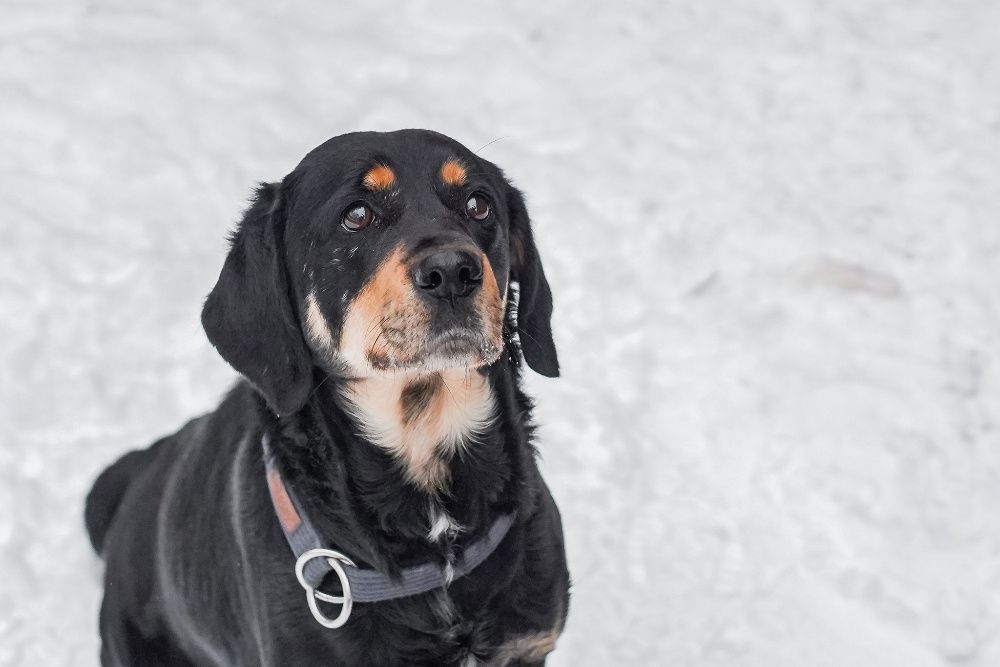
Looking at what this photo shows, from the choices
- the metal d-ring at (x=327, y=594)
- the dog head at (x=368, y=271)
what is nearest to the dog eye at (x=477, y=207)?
the dog head at (x=368, y=271)

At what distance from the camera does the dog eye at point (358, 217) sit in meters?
3.29

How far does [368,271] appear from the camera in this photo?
10.5ft

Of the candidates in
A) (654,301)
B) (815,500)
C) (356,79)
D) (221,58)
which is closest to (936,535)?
(815,500)

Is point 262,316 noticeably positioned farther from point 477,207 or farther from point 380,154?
point 477,207

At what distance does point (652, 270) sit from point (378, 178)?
8.73ft

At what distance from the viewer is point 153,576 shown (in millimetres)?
3900

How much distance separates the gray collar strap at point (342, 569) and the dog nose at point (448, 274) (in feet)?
2.39

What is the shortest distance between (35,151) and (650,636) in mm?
4226

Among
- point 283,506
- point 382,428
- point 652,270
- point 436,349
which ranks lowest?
point 652,270

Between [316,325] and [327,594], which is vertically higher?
[316,325]

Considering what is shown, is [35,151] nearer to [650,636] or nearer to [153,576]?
[153,576]

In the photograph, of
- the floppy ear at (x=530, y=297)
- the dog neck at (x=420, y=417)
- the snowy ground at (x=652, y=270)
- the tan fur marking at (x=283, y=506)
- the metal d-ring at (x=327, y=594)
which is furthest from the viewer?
the snowy ground at (x=652, y=270)

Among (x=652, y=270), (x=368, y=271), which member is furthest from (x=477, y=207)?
(x=652, y=270)

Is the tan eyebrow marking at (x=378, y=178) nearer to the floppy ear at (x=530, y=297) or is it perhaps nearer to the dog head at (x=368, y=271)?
the dog head at (x=368, y=271)
